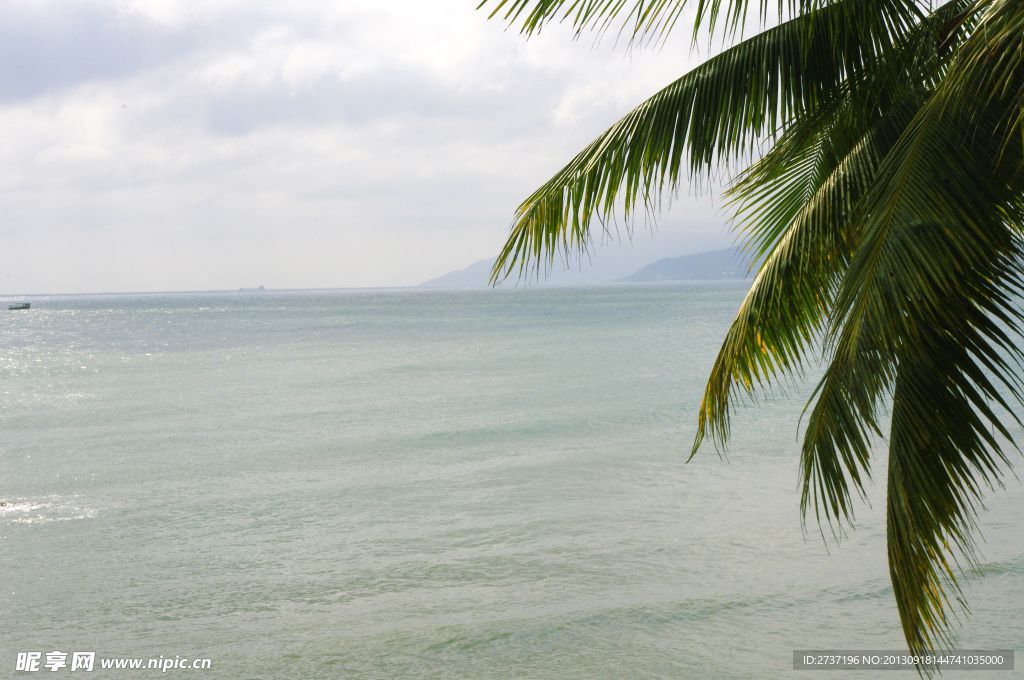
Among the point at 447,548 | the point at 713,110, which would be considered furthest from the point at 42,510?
the point at 713,110

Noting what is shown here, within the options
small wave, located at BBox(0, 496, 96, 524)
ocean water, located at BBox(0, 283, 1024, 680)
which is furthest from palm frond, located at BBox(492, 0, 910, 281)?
small wave, located at BBox(0, 496, 96, 524)

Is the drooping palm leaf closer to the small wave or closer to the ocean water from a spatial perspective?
the ocean water

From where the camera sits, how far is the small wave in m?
A: 8.66

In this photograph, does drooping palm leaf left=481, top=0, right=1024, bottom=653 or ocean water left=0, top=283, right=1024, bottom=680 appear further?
ocean water left=0, top=283, right=1024, bottom=680

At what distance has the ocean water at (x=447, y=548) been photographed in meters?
5.44

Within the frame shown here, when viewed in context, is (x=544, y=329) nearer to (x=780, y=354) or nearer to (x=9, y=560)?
(x=9, y=560)

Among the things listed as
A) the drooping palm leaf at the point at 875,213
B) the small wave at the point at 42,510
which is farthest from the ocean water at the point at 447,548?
the drooping palm leaf at the point at 875,213

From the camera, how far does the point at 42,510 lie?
9055 millimetres

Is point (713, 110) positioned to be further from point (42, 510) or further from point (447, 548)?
point (42, 510)

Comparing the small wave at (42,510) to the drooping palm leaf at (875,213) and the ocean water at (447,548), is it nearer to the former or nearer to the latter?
the ocean water at (447,548)

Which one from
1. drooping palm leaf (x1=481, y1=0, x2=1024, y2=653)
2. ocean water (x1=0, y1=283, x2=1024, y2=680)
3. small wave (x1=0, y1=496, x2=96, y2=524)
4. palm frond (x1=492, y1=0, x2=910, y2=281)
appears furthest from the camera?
small wave (x1=0, y1=496, x2=96, y2=524)

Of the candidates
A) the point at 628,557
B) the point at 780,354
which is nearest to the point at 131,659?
the point at 628,557

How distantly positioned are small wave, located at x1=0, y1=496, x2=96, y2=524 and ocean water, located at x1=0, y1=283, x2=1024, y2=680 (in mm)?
50

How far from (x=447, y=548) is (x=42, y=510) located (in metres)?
5.37
